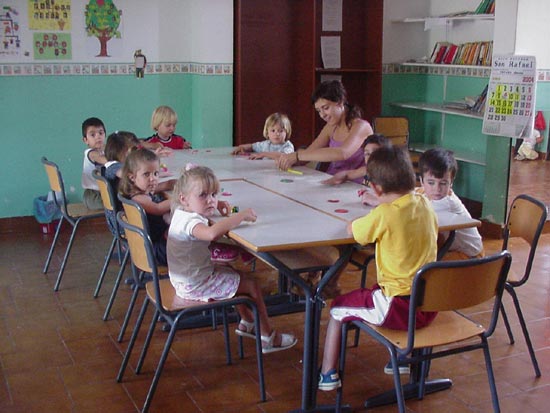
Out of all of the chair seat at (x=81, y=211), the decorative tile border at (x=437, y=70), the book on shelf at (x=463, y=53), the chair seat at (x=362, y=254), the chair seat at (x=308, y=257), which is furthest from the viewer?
the decorative tile border at (x=437, y=70)

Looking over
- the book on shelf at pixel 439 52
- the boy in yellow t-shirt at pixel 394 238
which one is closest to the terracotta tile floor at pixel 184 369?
the boy in yellow t-shirt at pixel 394 238

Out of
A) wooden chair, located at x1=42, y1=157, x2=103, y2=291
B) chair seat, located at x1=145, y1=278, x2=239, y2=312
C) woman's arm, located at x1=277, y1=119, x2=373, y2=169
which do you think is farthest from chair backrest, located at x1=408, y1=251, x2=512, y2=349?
wooden chair, located at x1=42, y1=157, x2=103, y2=291

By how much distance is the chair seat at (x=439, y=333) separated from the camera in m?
2.56

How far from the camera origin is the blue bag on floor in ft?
18.7

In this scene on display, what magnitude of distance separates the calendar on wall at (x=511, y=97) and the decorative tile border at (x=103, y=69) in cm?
217

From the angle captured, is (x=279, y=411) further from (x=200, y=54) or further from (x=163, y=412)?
(x=200, y=54)

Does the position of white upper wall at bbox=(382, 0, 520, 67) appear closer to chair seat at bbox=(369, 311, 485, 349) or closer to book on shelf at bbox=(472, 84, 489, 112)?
book on shelf at bbox=(472, 84, 489, 112)

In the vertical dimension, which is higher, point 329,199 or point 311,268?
point 329,199

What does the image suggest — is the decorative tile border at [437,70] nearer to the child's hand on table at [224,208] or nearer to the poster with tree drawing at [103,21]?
the poster with tree drawing at [103,21]

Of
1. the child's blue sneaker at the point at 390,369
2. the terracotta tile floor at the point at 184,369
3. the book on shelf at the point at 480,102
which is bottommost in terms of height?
the terracotta tile floor at the point at 184,369

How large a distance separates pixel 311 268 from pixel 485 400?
3.02 feet

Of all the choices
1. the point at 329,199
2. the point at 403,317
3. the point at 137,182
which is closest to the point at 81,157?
the point at 137,182

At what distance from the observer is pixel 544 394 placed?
10.3 feet

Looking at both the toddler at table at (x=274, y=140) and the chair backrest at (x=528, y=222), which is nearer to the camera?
the chair backrest at (x=528, y=222)
